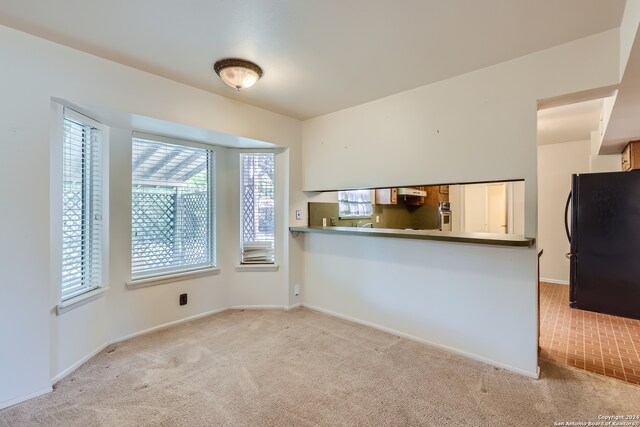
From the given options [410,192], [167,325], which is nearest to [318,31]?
[167,325]

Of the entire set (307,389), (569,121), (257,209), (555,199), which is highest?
(569,121)

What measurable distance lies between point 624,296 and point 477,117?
1601mm

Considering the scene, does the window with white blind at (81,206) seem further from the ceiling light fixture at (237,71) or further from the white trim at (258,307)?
the white trim at (258,307)

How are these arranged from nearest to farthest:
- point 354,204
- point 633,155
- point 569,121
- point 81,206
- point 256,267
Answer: point 81,206
point 633,155
point 569,121
point 256,267
point 354,204

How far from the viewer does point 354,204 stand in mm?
4629

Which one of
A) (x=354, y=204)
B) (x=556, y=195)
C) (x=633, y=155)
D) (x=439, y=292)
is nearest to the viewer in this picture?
(x=439, y=292)

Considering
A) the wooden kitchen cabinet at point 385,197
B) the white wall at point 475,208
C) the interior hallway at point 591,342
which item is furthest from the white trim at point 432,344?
the white wall at point 475,208

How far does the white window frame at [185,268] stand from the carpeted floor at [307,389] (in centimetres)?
59

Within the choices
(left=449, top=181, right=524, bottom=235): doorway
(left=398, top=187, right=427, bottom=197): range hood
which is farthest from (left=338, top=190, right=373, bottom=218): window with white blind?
(left=449, top=181, right=524, bottom=235): doorway

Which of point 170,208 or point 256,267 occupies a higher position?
point 170,208

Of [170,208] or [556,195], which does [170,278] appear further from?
[556,195]

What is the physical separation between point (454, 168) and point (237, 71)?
197 cm

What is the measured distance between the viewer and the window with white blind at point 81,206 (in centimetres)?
231

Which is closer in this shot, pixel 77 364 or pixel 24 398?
pixel 24 398
